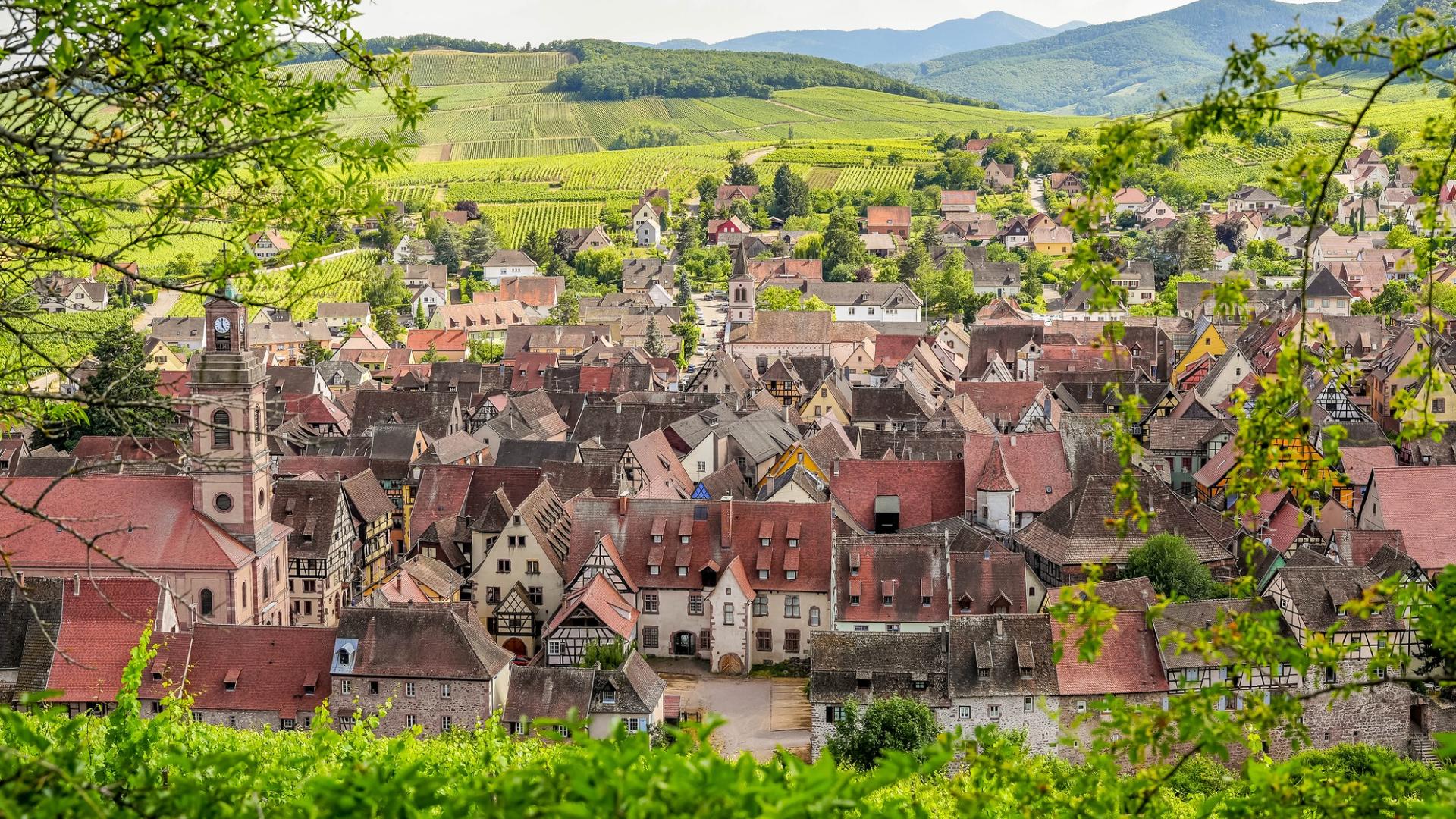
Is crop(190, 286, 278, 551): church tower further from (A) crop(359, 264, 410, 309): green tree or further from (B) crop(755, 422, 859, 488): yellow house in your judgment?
(A) crop(359, 264, 410, 309): green tree

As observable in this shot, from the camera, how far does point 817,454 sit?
58.5 metres

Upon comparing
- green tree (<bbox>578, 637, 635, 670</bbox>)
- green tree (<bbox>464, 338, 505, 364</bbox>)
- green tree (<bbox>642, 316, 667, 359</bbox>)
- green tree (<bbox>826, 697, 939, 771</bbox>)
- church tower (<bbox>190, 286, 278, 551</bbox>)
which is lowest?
green tree (<bbox>464, 338, 505, 364</bbox>)

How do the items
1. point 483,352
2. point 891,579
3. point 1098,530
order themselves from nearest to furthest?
point 891,579, point 1098,530, point 483,352

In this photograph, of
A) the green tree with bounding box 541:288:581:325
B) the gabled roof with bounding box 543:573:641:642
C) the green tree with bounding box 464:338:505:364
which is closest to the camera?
the gabled roof with bounding box 543:573:641:642

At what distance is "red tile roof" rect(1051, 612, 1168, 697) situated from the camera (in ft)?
117

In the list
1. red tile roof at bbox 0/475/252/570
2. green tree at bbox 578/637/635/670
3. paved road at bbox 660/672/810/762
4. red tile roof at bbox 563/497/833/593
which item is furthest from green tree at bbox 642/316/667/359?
green tree at bbox 578/637/635/670

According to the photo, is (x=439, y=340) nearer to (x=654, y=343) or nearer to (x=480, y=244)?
(x=654, y=343)

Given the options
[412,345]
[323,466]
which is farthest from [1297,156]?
[412,345]

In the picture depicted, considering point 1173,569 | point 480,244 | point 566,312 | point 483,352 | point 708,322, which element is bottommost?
point 483,352

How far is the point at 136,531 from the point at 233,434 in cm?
372

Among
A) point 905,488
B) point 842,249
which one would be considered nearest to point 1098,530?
point 905,488

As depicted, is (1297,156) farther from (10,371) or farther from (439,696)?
(439,696)

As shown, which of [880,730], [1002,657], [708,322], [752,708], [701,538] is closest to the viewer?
[880,730]

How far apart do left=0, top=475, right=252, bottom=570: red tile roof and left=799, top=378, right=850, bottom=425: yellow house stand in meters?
36.8
